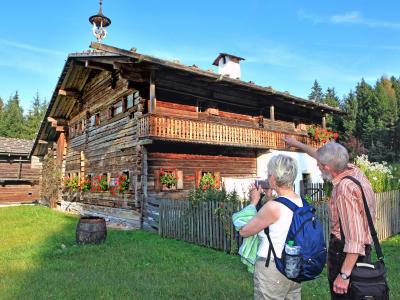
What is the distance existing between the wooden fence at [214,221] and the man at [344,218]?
5.50 m

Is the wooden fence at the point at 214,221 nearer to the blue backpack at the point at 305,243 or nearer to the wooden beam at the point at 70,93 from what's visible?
the blue backpack at the point at 305,243

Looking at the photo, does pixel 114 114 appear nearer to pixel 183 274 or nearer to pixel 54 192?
pixel 54 192

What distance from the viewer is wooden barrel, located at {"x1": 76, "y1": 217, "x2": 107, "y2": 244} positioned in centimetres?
946

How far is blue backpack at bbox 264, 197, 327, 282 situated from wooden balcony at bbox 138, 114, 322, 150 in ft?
33.8

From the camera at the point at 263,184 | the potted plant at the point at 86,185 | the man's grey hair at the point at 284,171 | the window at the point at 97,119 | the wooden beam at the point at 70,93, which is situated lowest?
the potted plant at the point at 86,185

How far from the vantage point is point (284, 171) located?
2.81m

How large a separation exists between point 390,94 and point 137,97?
59.4 metres

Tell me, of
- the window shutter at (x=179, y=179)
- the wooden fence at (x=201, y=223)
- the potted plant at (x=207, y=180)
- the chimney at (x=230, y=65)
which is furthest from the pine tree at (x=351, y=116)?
the wooden fence at (x=201, y=223)

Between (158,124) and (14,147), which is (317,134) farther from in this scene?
(14,147)

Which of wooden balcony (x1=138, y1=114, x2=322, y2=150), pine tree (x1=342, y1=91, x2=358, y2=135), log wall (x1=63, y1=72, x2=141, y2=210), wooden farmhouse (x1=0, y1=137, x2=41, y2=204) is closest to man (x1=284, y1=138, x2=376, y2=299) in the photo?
wooden balcony (x1=138, y1=114, x2=322, y2=150)

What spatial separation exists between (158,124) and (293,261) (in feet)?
34.9

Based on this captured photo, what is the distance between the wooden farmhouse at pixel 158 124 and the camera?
13484 mm

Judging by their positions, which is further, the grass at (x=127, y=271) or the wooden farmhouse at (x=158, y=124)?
the wooden farmhouse at (x=158, y=124)

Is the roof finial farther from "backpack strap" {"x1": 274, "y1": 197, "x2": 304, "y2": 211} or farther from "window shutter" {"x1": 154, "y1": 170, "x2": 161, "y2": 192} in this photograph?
"backpack strap" {"x1": 274, "y1": 197, "x2": 304, "y2": 211}
